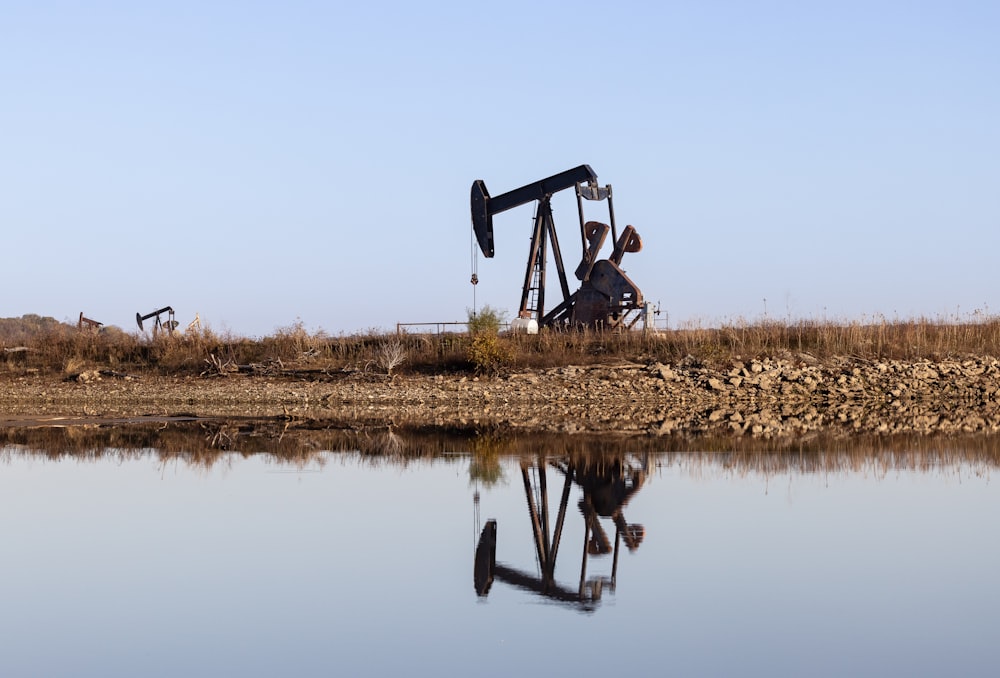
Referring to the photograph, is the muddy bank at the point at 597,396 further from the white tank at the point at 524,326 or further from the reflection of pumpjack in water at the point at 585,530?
the reflection of pumpjack in water at the point at 585,530

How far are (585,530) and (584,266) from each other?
90.1 feet

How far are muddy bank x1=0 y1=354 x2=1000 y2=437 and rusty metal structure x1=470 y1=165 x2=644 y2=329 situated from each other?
5570mm

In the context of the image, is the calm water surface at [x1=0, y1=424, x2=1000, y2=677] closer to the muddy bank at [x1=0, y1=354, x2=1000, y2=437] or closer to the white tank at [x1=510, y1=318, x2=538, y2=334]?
the muddy bank at [x1=0, y1=354, x2=1000, y2=437]

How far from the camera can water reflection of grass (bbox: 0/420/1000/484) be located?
60.7 feet

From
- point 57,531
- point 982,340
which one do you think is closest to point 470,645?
point 57,531

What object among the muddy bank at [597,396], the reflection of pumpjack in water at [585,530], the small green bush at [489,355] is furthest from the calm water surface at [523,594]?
the small green bush at [489,355]

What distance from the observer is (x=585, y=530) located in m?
12.5

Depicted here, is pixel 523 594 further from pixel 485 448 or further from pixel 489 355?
pixel 489 355

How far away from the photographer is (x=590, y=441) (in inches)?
848

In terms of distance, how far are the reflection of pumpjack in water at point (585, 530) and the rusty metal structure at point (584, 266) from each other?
66.4 ft

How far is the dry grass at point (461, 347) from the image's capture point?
34.3 m

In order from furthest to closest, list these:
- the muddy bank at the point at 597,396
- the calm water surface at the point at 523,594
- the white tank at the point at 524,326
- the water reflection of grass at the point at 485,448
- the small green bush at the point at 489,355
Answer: the white tank at the point at 524,326 < the small green bush at the point at 489,355 < the muddy bank at the point at 597,396 < the water reflection of grass at the point at 485,448 < the calm water surface at the point at 523,594

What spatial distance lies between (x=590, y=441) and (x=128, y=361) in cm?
1984

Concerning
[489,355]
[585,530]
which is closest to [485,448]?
[585,530]
